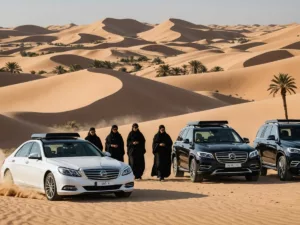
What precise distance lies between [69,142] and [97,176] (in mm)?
1748

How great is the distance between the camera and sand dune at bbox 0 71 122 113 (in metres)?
68.9

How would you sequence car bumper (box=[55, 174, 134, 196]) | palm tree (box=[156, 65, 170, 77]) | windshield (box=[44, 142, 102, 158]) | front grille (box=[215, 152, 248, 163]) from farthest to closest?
1. palm tree (box=[156, 65, 170, 77])
2. front grille (box=[215, 152, 248, 163])
3. windshield (box=[44, 142, 102, 158])
4. car bumper (box=[55, 174, 134, 196])

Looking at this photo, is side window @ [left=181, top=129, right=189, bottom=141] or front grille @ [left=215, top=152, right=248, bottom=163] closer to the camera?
front grille @ [left=215, top=152, right=248, bottom=163]

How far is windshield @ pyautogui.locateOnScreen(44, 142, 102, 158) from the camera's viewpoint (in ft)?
47.6

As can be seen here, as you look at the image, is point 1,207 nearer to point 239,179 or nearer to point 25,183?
point 25,183

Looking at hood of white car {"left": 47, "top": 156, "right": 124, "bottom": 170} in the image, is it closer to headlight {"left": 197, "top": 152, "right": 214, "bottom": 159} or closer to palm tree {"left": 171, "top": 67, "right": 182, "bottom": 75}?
headlight {"left": 197, "top": 152, "right": 214, "bottom": 159}

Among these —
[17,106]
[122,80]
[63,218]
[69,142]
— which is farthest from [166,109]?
[63,218]

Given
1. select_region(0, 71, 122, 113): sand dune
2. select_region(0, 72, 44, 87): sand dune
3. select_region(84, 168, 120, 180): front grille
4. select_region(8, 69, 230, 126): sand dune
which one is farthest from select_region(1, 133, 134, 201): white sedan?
select_region(0, 72, 44, 87): sand dune

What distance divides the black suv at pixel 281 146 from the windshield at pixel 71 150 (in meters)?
5.59

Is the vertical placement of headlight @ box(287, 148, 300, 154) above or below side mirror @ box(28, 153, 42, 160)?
below

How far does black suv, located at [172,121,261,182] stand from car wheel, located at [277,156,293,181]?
0.66 metres

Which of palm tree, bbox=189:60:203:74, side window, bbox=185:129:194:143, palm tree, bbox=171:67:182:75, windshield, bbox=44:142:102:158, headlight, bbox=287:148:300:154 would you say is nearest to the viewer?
windshield, bbox=44:142:102:158

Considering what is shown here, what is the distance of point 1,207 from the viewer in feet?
38.8

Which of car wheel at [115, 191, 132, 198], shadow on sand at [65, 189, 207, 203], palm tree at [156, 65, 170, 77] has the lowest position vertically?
shadow on sand at [65, 189, 207, 203]
